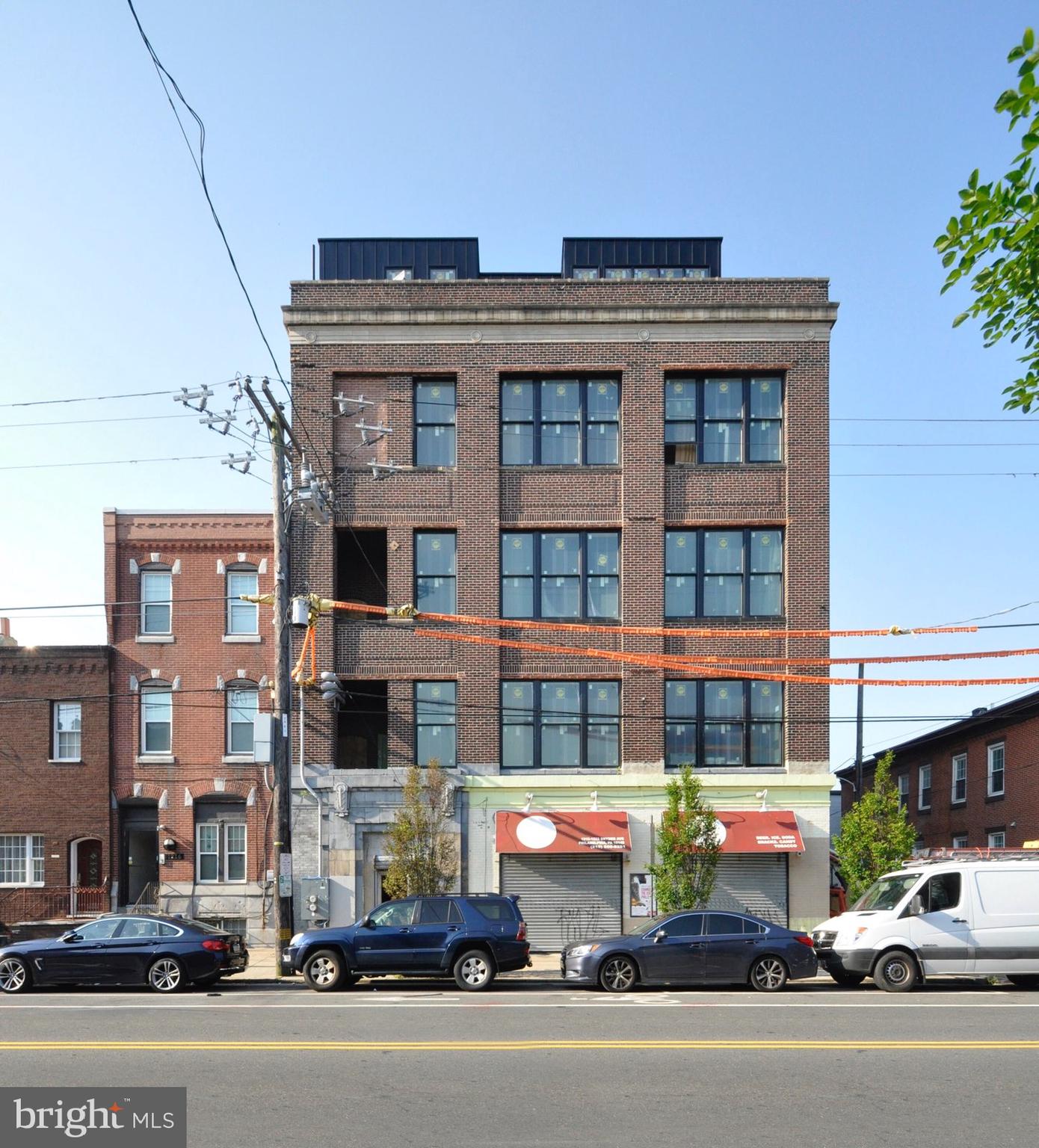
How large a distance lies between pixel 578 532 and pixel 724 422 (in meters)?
4.40

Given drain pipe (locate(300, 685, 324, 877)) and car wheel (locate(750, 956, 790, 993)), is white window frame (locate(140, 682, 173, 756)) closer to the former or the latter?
drain pipe (locate(300, 685, 324, 877))

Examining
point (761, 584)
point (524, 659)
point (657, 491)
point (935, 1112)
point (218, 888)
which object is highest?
point (657, 491)

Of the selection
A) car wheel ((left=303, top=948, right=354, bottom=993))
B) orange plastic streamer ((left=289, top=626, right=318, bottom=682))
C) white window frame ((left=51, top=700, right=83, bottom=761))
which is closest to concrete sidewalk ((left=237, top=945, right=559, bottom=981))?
car wheel ((left=303, top=948, right=354, bottom=993))

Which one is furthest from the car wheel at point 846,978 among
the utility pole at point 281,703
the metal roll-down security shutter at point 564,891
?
the utility pole at point 281,703

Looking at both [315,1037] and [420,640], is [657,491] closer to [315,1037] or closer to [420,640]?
[420,640]

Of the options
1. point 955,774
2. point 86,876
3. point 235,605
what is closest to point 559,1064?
point 235,605

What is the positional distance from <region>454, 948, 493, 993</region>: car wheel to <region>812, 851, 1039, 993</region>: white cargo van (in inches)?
226

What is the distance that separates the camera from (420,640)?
2853cm

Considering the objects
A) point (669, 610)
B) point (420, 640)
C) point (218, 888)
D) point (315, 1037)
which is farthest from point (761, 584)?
point (315, 1037)

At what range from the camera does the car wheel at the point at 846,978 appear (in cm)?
2031

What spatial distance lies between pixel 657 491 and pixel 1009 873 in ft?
38.8

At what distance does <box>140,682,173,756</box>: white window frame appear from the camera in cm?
3042

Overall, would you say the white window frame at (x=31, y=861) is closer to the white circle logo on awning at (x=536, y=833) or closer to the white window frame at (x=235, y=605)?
the white window frame at (x=235, y=605)
